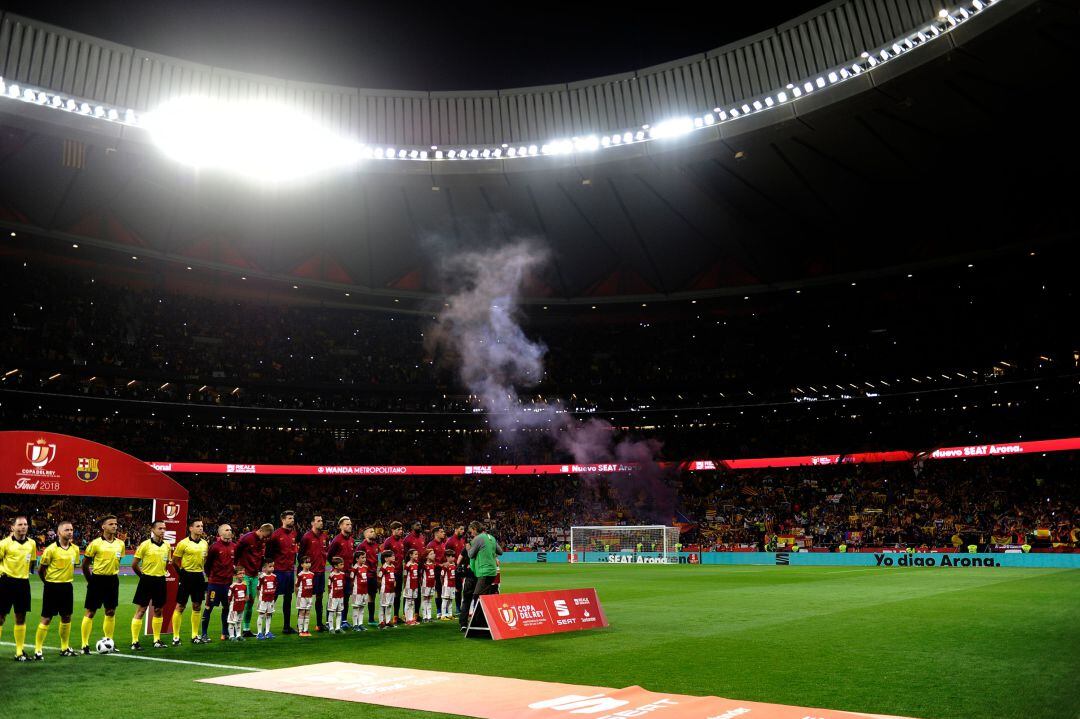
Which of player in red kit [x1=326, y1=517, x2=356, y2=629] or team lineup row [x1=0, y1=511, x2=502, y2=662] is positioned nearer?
team lineup row [x1=0, y1=511, x2=502, y2=662]

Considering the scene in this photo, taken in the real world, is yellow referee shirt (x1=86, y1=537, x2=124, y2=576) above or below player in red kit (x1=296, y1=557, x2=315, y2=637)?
above

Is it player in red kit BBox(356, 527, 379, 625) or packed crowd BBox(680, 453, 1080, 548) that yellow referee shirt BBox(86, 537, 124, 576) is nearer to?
player in red kit BBox(356, 527, 379, 625)

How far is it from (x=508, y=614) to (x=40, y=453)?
867 cm

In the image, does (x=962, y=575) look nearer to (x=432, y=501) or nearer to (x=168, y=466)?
(x=432, y=501)

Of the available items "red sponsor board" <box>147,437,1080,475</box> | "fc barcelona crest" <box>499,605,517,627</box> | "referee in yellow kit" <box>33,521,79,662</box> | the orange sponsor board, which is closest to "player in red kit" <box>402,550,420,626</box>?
"fc barcelona crest" <box>499,605,517,627</box>

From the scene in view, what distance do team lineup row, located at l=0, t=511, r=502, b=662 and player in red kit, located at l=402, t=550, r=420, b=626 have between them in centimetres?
2

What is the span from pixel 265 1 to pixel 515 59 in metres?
10.1

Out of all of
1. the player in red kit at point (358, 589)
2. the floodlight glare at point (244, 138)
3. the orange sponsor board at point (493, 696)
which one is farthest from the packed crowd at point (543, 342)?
the orange sponsor board at point (493, 696)

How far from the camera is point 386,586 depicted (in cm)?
1725

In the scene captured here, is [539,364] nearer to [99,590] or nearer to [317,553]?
[317,553]

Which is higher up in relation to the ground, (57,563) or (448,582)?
(57,563)

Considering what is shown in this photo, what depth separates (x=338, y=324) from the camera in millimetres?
57250

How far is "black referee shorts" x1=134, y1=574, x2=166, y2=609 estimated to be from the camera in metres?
13.5

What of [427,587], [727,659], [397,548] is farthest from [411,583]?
[727,659]
